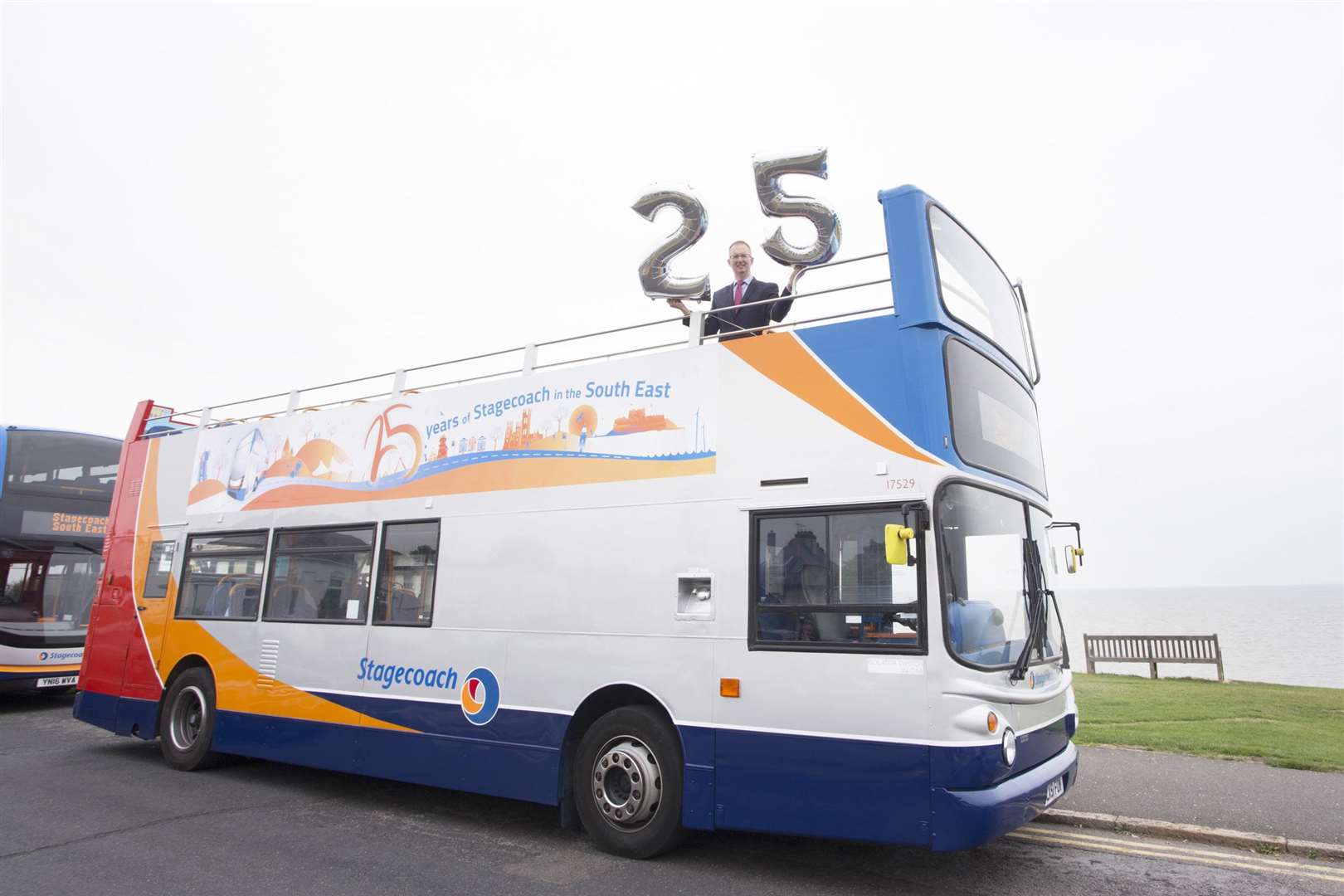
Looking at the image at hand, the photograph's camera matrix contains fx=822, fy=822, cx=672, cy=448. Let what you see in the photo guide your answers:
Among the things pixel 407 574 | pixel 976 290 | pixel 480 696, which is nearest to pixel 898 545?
pixel 976 290

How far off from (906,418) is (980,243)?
6.80 ft

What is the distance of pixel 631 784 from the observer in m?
5.92

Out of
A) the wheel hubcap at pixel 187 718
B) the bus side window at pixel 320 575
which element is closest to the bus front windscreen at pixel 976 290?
the bus side window at pixel 320 575

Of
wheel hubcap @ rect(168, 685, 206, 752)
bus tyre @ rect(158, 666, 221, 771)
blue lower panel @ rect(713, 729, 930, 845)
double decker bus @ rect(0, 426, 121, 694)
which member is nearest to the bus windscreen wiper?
blue lower panel @ rect(713, 729, 930, 845)

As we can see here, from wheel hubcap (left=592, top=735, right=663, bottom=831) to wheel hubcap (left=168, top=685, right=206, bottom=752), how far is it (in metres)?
5.56

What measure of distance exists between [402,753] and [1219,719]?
9.82 m

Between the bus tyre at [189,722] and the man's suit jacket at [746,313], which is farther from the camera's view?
the bus tyre at [189,722]

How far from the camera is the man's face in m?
7.68

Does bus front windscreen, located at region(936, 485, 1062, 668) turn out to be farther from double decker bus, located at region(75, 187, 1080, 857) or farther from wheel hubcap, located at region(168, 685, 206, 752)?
wheel hubcap, located at region(168, 685, 206, 752)

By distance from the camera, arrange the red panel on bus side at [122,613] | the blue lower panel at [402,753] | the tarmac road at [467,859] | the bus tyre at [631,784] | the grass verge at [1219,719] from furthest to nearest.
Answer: the red panel on bus side at [122,613] < the grass verge at [1219,719] < the blue lower panel at [402,753] < the bus tyre at [631,784] < the tarmac road at [467,859]

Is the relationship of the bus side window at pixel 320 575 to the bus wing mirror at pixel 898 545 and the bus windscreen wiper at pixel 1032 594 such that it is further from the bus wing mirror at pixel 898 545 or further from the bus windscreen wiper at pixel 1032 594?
the bus windscreen wiper at pixel 1032 594

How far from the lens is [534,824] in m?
6.97

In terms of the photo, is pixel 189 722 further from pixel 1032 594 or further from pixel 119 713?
pixel 1032 594

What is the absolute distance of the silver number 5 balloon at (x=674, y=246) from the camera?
764 cm
